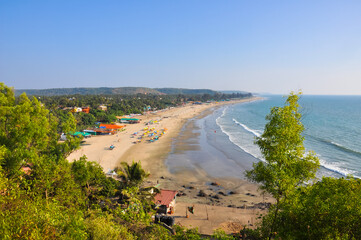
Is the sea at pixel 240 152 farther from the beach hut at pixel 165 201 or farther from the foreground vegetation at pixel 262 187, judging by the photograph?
the foreground vegetation at pixel 262 187

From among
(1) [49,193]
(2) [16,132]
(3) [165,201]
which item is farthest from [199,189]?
(2) [16,132]

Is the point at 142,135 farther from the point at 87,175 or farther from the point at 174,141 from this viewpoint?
the point at 87,175

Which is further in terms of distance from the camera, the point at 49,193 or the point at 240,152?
the point at 240,152

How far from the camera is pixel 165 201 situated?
64.3ft

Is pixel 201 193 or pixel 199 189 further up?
pixel 201 193

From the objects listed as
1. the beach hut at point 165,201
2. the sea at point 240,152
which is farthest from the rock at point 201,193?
the sea at point 240,152

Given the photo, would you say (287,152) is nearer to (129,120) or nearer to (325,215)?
(325,215)

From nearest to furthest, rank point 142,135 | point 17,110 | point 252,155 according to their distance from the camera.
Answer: point 17,110
point 252,155
point 142,135

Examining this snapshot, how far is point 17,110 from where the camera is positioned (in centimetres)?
1247

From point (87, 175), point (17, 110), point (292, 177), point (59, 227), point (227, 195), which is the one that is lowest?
point (227, 195)

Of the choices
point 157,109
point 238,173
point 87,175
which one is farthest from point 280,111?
point 157,109

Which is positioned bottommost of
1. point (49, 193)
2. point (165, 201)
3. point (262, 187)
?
point (165, 201)

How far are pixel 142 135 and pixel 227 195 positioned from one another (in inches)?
1375

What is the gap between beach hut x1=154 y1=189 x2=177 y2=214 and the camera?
63.0ft
